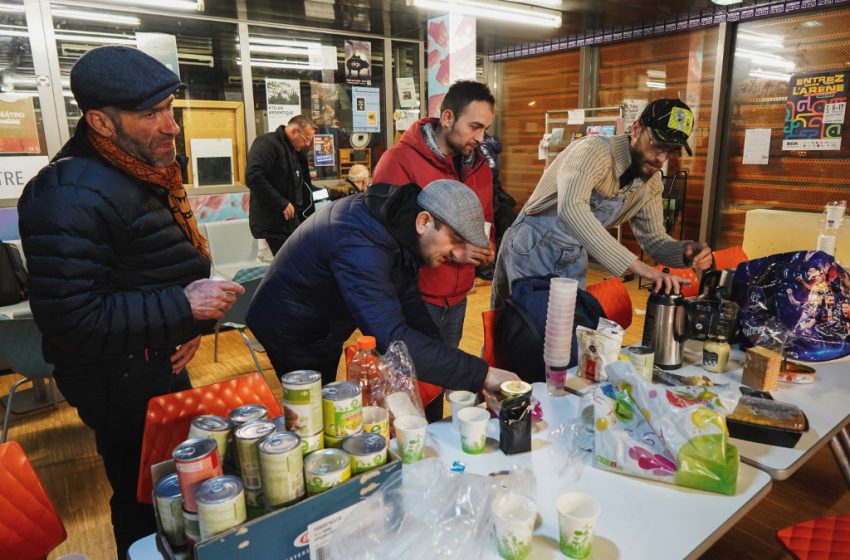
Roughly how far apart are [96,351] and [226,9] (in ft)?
14.7

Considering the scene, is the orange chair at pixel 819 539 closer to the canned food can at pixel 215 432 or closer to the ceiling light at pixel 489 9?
the canned food can at pixel 215 432

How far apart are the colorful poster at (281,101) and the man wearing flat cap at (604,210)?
381cm

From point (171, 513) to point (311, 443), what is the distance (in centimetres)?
25

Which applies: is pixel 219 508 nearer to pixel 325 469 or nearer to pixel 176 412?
pixel 325 469

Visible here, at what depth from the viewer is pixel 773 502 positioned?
2.36 meters

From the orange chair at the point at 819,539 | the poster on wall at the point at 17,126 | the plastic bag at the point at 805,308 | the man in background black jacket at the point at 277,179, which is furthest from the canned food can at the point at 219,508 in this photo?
the poster on wall at the point at 17,126

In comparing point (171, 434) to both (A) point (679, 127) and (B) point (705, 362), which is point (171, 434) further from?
(A) point (679, 127)

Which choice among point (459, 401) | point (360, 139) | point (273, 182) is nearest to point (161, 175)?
point (459, 401)

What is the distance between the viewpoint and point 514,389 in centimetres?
134

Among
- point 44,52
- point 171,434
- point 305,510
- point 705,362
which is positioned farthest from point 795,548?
point 44,52

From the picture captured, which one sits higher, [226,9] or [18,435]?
[226,9]

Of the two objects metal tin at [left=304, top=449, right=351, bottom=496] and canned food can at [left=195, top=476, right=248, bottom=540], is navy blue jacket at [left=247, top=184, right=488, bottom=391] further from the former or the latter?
canned food can at [left=195, top=476, right=248, bottom=540]

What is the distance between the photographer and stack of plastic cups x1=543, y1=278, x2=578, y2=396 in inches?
65.4

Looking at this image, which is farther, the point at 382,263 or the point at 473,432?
the point at 382,263
